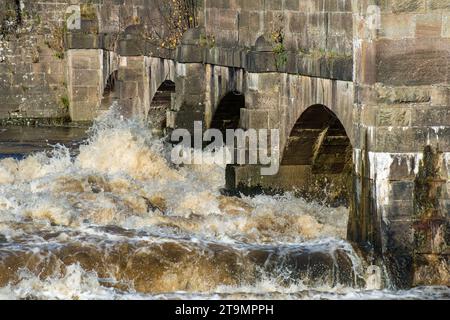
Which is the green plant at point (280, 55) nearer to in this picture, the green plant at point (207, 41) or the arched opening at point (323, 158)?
the arched opening at point (323, 158)

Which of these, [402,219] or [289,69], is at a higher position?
[289,69]

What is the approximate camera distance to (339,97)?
19453mm

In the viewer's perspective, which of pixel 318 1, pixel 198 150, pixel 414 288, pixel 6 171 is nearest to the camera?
pixel 414 288

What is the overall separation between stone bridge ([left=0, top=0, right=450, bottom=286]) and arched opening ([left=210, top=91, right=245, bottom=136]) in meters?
0.02

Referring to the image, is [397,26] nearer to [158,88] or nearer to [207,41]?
[207,41]

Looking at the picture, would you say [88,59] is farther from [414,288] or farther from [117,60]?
[414,288]

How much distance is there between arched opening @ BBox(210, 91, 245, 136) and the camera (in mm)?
25641

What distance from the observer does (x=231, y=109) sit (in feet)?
84.7

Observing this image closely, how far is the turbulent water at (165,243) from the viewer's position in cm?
1733

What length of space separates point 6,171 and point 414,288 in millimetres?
8998

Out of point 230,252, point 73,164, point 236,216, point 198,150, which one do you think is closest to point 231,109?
point 198,150

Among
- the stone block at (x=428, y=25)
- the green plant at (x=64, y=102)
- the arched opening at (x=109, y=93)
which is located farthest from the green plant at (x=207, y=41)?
the green plant at (x=64, y=102)

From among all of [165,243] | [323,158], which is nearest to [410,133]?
[165,243]

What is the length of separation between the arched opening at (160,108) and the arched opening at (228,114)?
4.16 metres
